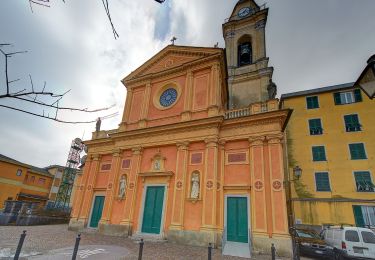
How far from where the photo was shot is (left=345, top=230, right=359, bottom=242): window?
9.73 metres

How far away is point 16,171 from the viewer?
31891 millimetres

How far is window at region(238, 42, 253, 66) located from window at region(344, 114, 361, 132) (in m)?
10.9

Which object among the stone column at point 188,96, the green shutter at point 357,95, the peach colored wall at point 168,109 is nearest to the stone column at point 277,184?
the stone column at point 188,96

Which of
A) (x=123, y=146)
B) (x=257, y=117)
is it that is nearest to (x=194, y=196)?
(x=257, y=117)

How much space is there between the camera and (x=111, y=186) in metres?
14.9

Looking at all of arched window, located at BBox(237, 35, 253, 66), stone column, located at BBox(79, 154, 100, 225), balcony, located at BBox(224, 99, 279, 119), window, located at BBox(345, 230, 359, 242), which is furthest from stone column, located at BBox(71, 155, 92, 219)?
arched window, located at BBox(237, 35, 253, 66)

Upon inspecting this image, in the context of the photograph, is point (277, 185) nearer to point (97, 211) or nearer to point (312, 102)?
point (97, 211)

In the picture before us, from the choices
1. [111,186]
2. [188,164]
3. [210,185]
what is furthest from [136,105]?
[210,185]

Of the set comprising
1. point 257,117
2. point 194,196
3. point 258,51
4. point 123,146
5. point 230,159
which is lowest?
point 194,196

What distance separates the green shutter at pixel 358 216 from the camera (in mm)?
16250

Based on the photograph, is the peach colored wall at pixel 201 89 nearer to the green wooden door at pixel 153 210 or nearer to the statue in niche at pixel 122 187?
the green wooden door at pixel 153 210

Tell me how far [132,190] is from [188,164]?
4310 millimetres

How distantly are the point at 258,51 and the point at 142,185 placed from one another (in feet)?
58.9

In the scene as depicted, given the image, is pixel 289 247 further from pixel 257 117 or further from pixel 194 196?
pixel 257 117
